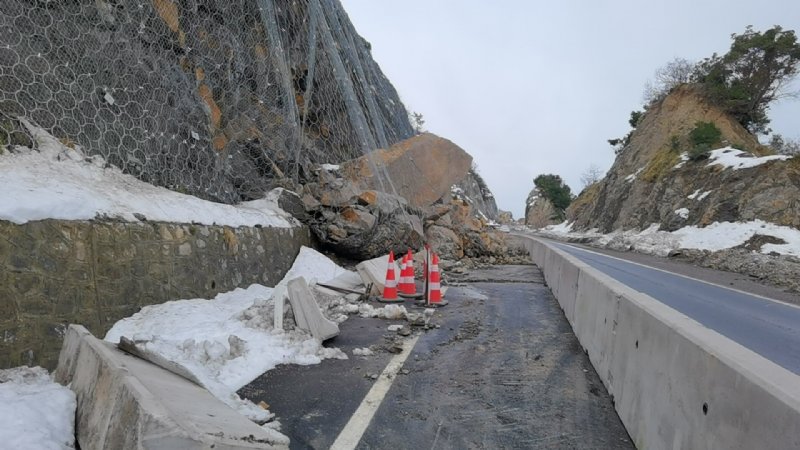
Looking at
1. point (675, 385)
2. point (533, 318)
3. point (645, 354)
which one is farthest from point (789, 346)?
point (675, 385)

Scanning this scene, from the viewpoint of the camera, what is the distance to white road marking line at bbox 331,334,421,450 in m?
3.17

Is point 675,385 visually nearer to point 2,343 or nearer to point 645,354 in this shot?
point 645,354

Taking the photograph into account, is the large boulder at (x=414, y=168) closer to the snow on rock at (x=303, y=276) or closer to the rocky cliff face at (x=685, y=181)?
the snow on rock at (x=303, y=276)

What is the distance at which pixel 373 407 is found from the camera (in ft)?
12.4

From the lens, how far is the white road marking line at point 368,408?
3174 millimetres

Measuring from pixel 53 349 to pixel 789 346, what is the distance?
27.3 feet

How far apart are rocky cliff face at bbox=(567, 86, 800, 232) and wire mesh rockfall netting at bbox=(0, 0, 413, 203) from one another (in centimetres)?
1825

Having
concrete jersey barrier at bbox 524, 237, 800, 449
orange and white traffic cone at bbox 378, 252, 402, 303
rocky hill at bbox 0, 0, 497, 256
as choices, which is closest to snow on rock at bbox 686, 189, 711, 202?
rocky hill at bbox 0, 0, 497, 256

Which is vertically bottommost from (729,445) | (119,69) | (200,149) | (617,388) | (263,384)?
(263,384)

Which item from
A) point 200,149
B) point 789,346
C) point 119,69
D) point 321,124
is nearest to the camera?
point 789,346

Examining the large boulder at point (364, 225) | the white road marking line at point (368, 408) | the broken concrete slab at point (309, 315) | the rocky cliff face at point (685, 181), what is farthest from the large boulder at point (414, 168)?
the rocky cliff face at point (685, 181)

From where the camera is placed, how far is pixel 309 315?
223 inches

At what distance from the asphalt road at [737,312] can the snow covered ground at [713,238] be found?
7419mm

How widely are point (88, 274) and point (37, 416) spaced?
2.19 m
